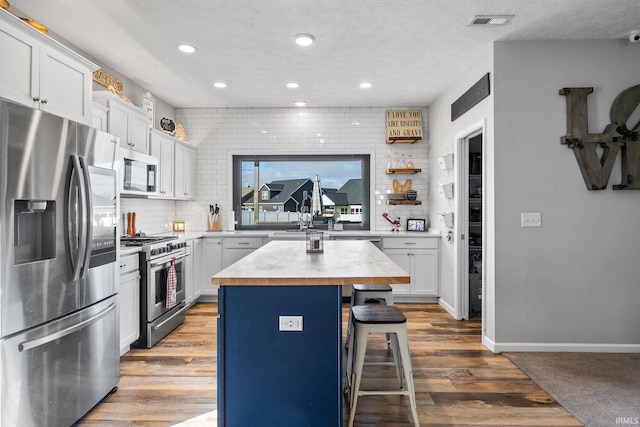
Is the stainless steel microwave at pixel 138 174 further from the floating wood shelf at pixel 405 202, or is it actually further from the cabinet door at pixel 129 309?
the floating wood shelf at pixel 405 202

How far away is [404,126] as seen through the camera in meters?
5.69

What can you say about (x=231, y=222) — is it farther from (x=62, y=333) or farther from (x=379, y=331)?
(x=379, y=331)

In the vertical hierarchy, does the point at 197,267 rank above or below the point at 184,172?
below

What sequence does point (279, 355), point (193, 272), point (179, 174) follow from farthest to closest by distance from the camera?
point (179, 174) < point (193, 272) < point (279, 355)

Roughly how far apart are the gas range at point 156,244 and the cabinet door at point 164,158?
2.67 ft

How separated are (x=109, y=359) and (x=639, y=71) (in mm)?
4949

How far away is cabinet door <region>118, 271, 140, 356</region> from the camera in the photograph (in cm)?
331

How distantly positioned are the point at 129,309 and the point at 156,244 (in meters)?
0.67

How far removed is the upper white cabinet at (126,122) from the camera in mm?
3625

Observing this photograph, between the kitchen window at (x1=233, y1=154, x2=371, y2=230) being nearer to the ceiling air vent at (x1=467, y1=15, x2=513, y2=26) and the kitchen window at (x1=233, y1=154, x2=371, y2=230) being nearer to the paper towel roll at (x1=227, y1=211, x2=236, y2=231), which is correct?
the paper towel roll at (x1=227, y1=211, x2=236, y2=231)

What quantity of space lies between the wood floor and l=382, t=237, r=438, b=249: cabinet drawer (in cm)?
148

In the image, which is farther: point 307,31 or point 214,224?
point 214,224

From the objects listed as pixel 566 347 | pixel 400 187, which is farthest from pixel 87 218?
pixel 400 187

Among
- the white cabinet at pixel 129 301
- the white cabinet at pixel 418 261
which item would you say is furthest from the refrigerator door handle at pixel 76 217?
the white cabinet at pixel 418 261
